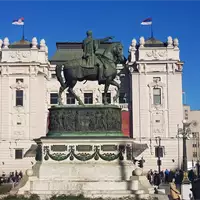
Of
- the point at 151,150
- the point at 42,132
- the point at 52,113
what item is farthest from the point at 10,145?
the point at 52,113

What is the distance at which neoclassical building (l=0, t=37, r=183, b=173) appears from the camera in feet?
209

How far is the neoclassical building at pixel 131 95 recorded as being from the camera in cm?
6356

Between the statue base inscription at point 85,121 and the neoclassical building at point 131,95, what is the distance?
40.9 m

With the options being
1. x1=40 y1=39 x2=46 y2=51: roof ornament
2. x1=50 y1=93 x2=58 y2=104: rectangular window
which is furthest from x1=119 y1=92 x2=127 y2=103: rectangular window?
x1=40 y1=39 x2=46 y2=51: roof ornament

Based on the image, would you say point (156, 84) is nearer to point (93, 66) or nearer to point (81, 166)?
point (93, 66)

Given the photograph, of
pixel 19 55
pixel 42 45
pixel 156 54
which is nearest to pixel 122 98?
pixel 156 54

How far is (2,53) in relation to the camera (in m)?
64.7

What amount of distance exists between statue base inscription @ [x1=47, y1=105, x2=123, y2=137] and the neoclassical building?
134 ft

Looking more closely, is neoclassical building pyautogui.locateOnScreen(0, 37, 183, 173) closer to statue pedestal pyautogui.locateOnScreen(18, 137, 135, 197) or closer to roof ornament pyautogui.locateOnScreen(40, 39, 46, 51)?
roof ornament pyautogui.locateOnScreen(40, 39, 46, 51)

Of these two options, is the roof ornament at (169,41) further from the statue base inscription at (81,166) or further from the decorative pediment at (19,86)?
the statue base inscription at (81,166)

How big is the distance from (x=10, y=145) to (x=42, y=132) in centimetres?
439

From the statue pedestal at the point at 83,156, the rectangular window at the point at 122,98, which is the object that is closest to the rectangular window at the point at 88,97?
the rectangular window at the point at 122,98

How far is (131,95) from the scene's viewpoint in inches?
2584

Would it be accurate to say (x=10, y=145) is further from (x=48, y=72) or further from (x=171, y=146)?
(x=171, y=146)
